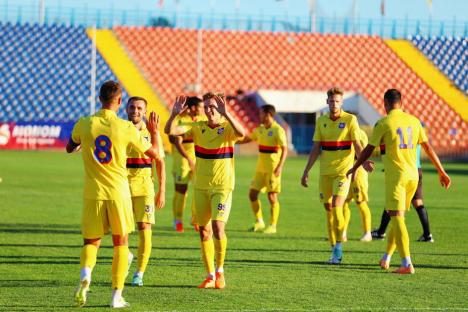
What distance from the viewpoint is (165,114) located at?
49.1 m

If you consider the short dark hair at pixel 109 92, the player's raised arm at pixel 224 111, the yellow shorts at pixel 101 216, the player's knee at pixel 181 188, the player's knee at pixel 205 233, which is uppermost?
the short dark hair at pixel 109 92

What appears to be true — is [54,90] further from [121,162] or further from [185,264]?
[121,162]

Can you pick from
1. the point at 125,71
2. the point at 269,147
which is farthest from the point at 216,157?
the point at 125,71

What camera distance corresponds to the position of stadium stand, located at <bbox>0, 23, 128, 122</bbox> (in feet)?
162

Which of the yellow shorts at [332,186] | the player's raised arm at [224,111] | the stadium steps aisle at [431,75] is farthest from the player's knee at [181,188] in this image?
the stadium steps aisle at [431,75]

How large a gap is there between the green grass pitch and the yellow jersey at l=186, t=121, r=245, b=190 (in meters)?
1.11

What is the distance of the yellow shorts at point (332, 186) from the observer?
1258cm

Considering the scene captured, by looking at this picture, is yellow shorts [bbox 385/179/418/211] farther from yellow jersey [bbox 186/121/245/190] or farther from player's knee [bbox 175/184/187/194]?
player's knee [bbox 175/184/187/194]

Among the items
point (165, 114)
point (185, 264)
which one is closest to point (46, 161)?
point (165, 114)

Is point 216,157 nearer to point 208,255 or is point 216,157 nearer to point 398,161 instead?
point 208,255

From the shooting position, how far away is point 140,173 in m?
10.7

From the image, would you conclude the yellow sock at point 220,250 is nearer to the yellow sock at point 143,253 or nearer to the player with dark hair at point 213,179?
the player with dark hair at point 213,179

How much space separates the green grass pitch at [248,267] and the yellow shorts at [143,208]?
2.31ft

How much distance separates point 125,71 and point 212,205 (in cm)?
4272
